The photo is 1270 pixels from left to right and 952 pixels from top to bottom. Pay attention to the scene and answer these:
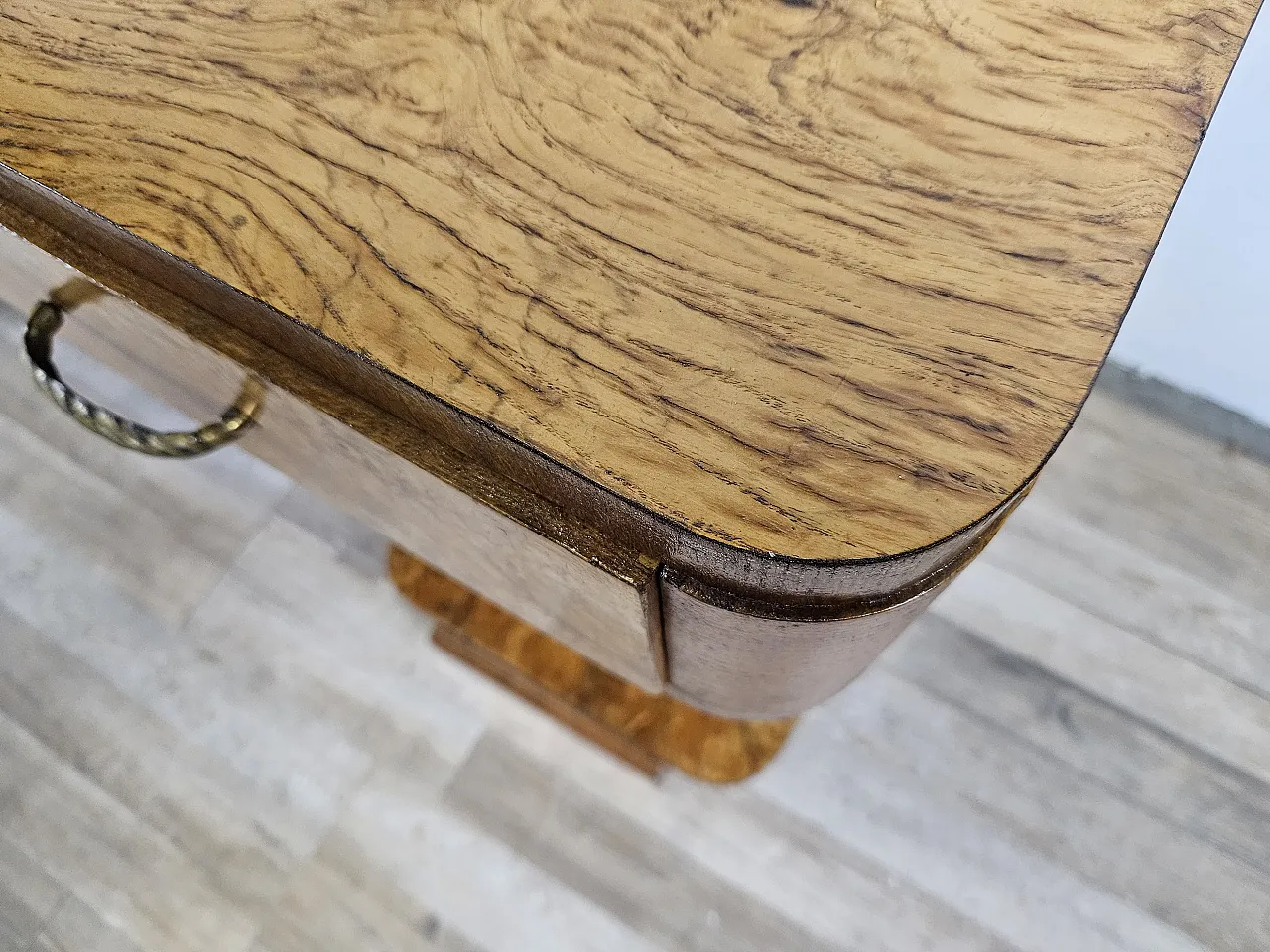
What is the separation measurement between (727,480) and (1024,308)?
99 millimetres

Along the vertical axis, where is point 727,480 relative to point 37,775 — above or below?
above

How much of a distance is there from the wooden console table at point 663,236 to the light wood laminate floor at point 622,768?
47 centimetres

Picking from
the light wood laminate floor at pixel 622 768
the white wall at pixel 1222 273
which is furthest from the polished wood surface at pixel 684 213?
the light wood laminate floor at pixel 622 768

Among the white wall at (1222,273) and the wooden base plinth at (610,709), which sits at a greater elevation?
the white wall at (1222,273)

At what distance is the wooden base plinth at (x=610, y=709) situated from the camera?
0.72m

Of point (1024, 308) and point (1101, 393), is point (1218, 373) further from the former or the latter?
point (1024, 308)

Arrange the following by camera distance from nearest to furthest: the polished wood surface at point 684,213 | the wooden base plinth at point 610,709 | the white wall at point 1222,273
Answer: the polished wood surface at point 684,213, the white wall at point 1222,273, the wooden base plinth at point 610,709

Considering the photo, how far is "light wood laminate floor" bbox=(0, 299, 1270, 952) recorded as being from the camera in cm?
70

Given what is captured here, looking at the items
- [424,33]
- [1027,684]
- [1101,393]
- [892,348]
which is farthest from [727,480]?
[1101,393]

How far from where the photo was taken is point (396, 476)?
0.35 meters

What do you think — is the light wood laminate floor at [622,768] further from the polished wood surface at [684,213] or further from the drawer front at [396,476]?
the polished wood surface at [684,213]

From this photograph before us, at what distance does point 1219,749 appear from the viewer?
73cm

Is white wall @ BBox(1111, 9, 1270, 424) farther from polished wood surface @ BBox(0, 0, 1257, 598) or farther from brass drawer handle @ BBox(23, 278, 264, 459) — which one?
brass drawer handle @ BBox(23, 278, 264, 459)

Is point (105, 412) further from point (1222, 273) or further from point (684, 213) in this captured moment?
point (1222, 273)
